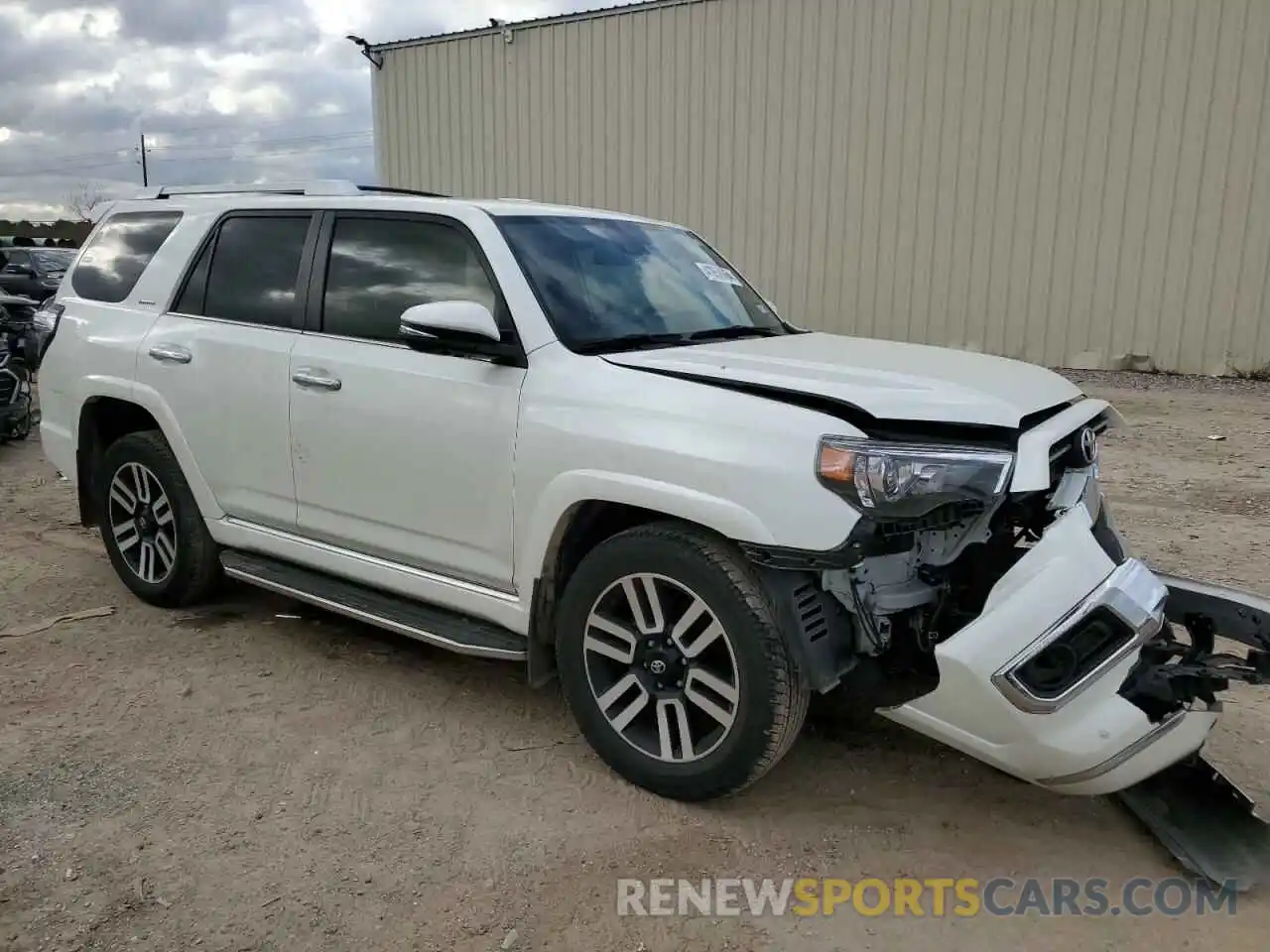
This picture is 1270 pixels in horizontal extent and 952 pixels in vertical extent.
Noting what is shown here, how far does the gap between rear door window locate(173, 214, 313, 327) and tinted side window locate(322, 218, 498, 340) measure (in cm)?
24

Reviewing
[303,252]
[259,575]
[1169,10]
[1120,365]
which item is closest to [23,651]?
[259,575]

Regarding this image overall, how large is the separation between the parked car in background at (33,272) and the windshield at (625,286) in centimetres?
1395

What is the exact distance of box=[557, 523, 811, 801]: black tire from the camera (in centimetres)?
288

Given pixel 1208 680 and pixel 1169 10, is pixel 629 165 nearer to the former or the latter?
pixel 1169 10

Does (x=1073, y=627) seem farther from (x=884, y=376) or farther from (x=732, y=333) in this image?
(x=732, y=333)

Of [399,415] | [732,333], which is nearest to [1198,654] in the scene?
[732,333]

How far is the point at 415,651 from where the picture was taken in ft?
14.8

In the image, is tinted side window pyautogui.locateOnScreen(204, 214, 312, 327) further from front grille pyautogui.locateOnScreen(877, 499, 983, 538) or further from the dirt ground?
front grille pyautogui.locateOnScreen(877, 499, 983, 538)

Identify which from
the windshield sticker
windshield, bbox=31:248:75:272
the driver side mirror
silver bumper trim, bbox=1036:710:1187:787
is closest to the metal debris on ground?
the driver side mirror

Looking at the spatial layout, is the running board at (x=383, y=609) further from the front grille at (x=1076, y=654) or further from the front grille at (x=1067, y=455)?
the front grille at (x=1067, y=455)

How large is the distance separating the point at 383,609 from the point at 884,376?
6.66 feet

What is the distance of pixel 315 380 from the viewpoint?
3.97 metres

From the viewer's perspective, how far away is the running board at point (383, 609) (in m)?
3.50

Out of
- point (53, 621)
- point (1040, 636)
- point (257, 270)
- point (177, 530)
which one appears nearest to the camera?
point (1040, 636)
